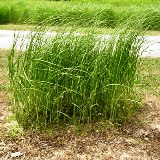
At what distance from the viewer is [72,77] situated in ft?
12.5

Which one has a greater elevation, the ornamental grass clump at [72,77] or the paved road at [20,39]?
the ornamental grass clump at [72,77]

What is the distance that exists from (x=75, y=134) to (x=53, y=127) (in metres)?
0.22

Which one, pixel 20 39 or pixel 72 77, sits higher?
pixel 72 77

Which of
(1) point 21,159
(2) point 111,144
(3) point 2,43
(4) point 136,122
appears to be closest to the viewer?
(1) point 21,159

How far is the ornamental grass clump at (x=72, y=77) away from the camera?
3.84 meters

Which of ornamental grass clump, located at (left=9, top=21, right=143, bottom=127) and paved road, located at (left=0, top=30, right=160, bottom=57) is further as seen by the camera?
paved road, located at (left=0, top=30, right=160, bottom=57)

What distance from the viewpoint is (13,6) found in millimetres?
14344

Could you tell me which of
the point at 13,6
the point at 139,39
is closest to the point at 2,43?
the point at 13,6

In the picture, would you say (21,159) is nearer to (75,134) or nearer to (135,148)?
(75,134)

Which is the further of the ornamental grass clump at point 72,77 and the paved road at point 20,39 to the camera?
the paved road at point 20,39

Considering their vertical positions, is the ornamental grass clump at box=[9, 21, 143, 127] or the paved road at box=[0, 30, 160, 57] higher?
the ornamental grass clump at box=[9, 21, 143, 127]

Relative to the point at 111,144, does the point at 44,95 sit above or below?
above

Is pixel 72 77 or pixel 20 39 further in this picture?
pixel 20 39

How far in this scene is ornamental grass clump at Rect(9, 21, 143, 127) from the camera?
3840 millimetres
